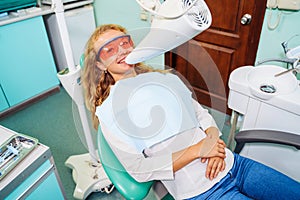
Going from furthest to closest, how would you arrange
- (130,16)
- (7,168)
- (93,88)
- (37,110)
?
(37,110) → (130,16) → (93,88) → (7,168)

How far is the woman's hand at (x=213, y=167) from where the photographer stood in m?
1.00

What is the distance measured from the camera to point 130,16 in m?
2.18

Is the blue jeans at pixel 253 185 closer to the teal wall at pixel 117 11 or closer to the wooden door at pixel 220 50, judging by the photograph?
the wooden door at pixel 220 50

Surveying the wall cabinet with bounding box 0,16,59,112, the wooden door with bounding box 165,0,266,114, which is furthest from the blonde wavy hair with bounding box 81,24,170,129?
the wall cabinet with bounding box 0,16,59,112

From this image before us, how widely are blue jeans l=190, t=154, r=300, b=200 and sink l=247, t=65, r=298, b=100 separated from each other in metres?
0.35

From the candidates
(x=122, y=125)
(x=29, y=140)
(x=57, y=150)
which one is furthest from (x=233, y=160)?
(x=57, y=150)

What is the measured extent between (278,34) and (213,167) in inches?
40.5

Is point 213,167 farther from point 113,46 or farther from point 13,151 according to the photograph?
Answer: point 13,151

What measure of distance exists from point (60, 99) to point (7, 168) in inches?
70.8

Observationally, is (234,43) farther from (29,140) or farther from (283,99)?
(29,140)

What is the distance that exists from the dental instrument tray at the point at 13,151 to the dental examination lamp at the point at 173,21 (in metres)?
0.56

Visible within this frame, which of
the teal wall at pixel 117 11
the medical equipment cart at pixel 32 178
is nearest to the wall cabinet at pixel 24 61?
the teal wall at pixel 117 11

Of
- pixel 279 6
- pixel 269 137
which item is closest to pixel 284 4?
pixel 279 6

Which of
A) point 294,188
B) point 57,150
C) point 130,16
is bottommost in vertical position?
point 57,150
